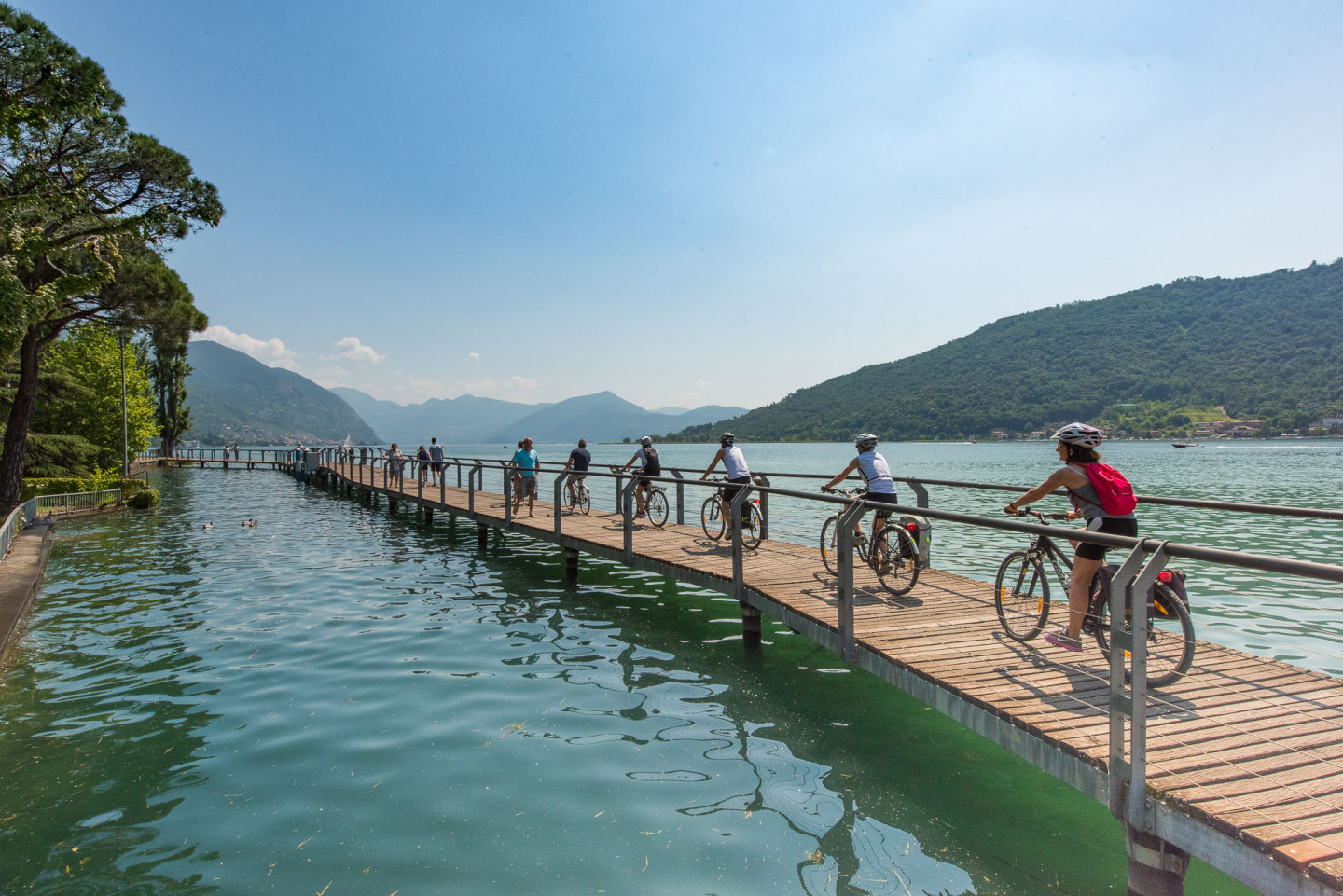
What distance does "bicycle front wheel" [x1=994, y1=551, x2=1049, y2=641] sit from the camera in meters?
5.79

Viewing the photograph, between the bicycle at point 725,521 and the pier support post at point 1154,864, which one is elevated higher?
the bicycle at point 725,521

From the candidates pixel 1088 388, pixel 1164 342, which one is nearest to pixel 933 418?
pixel 1088 388

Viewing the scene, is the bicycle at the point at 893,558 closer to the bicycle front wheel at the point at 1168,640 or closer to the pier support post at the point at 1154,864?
the bicycle front wheel at the point at 1168,640

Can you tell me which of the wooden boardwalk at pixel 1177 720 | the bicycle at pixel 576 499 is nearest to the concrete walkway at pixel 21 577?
the bicycle at pixel 576 499

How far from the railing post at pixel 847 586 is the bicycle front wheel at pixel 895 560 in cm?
162

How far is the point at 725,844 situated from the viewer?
4.76 m

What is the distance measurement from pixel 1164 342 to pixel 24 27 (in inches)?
5828

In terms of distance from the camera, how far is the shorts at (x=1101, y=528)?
16.4 ft

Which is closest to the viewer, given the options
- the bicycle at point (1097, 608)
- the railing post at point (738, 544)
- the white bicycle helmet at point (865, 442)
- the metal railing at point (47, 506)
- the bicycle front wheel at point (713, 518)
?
the bicycle at point (1097, 608)

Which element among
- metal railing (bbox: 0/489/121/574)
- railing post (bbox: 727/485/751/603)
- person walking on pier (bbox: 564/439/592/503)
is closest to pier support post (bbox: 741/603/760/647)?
railing post (bbox: 727/485/751/603)

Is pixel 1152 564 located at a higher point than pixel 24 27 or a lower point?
lower

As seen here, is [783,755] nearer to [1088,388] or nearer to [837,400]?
[1088,388]

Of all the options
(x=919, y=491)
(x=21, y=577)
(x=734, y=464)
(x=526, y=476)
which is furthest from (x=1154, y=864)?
(x=21, y=577)

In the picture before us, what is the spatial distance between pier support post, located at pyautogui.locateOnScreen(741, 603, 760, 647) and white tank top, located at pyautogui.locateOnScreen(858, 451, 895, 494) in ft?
7.47
